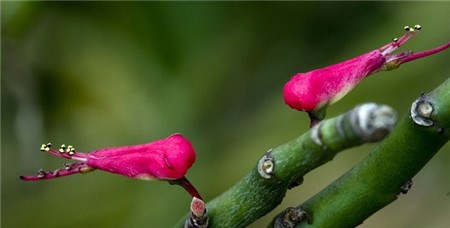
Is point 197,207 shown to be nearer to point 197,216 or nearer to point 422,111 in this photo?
point 197,216

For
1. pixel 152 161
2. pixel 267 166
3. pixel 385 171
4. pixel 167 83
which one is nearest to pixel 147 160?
pixel 152 161

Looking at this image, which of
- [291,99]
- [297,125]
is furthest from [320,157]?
[297,125]

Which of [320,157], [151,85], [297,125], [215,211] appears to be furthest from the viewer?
[151,85]

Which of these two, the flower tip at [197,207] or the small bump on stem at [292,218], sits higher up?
the flower tip at [197,207]

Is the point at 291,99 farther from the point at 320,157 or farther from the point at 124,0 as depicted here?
the point at 124,0

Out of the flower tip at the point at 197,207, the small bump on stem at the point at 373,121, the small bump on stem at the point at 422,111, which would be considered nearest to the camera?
the small bump on stem at the point at 373,121

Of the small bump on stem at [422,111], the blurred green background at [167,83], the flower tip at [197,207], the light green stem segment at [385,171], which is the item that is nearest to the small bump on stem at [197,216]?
the flower tip at [197,207]

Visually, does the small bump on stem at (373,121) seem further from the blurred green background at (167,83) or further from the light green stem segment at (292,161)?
the blurred green background at (167,83)

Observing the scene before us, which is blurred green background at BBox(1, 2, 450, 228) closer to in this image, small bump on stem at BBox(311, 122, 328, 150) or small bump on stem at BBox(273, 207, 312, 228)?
small bump on stem at BBox(273, 207, 312, 228)
